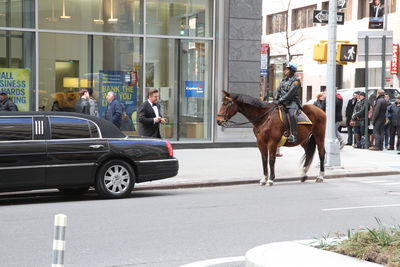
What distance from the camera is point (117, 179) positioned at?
12.4 metres

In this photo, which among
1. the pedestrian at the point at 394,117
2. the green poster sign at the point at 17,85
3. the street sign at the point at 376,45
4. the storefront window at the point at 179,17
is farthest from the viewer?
the pedestrian at the point at 394,117

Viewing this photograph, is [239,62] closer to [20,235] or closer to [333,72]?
[333,72]

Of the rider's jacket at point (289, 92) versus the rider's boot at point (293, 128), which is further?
the rider's boot at point (293, 128)

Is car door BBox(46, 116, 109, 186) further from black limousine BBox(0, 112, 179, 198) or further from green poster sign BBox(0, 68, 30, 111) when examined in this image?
green poster sign BBox(0, 68, 30, 111)

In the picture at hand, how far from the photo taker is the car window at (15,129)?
449 inches

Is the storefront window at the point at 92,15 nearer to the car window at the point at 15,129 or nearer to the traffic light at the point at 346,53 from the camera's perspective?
the traffic light at the point at 346,53

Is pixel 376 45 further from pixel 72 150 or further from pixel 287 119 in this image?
pixel 72 150

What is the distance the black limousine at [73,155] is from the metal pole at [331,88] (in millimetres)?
6105

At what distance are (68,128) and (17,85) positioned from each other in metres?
8.45

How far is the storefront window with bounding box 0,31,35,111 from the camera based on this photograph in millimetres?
19719

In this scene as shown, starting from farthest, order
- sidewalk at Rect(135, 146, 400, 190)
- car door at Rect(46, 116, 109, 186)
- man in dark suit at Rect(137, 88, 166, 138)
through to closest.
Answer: sidewalk at Rect(135, 146, 400, 190) < man in dark suit at Rect(137, 88, 166, 138) < car door at Rect(46, 116, 109, 186)

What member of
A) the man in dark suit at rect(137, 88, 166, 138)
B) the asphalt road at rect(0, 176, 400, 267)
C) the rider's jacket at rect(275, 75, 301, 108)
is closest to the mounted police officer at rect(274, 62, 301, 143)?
the rider's jacket at rect(275, 75, 301, 108)

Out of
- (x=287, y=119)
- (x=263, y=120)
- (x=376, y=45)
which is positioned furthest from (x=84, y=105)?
(x=376, y=45)

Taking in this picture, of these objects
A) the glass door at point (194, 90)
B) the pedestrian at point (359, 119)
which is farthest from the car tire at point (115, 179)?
the pedestrian at point (359, 119)
